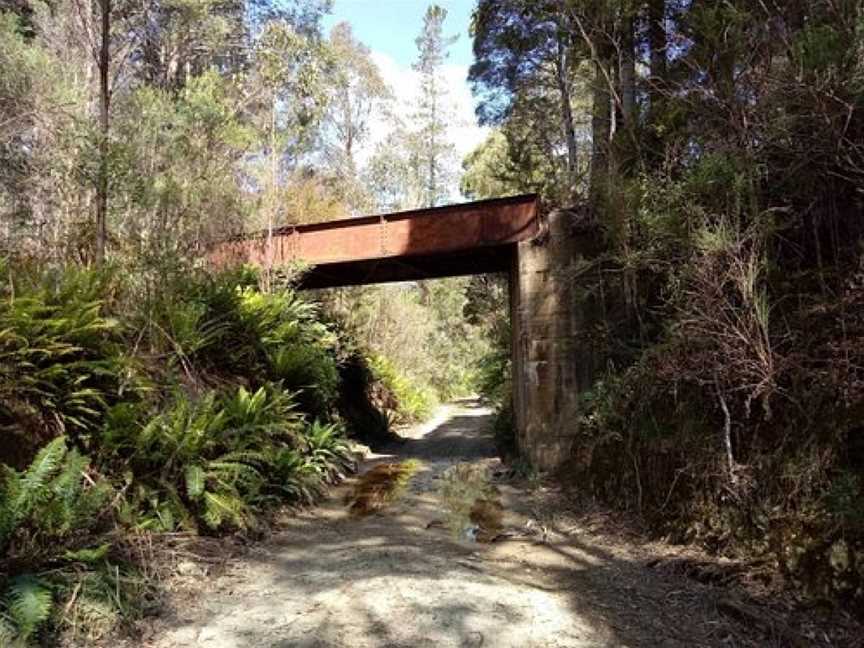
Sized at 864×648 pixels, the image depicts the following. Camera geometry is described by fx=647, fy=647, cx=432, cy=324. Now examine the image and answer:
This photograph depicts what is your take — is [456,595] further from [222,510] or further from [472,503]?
[472,503]

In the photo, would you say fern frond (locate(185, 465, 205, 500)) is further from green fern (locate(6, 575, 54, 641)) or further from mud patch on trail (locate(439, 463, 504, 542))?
mud patch on trail (locate(439, 463, 504, 542))

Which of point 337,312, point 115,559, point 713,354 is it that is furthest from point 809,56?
point 337,312

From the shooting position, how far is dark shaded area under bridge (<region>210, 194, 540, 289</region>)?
39.9 feet

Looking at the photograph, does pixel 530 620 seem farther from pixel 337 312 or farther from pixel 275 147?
pixel 337 312

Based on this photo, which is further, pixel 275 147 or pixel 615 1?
pixel 275 147

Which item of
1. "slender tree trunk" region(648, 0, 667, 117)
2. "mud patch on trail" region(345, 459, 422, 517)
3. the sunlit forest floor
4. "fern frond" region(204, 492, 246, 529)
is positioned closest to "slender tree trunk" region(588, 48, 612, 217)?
"slender tree trunk" region(648, 0, 667, 117)

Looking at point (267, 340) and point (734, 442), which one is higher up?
point (267, 340)

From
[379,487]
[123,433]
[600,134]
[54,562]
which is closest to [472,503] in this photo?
[379,487]

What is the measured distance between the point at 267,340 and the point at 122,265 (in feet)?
8.64

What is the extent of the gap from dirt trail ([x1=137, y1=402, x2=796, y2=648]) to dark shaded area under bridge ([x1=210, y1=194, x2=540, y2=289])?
603 cm

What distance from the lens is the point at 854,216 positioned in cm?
652

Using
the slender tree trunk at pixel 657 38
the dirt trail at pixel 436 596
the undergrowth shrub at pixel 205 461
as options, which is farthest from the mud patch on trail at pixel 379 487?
the slender tree trunk at pixel 657 38

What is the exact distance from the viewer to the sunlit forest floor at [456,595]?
4.70 meters

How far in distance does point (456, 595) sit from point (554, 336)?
6578 mm
